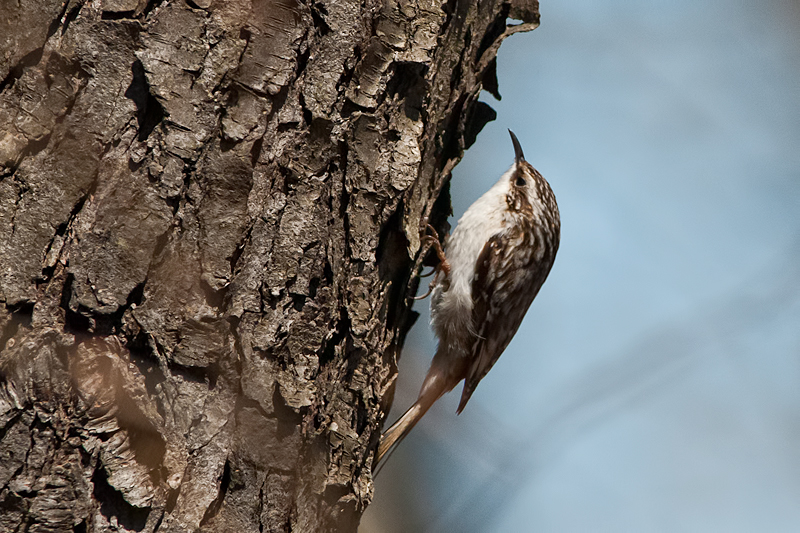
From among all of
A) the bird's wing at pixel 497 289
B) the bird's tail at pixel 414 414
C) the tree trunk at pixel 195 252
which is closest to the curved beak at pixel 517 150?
the bird's wing at pixel 497 289

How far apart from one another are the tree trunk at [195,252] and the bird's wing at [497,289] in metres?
1.39

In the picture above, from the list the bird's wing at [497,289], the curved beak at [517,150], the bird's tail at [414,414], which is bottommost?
the bird's tail at [414,414]

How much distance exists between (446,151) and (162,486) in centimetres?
118

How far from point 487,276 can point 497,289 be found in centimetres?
8

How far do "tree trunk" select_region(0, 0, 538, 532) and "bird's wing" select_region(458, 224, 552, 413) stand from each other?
139 centimetres

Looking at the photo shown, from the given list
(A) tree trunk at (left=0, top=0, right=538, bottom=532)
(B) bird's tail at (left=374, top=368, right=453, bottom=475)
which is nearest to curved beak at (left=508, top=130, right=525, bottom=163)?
(B) bird's tail at (left=374, top=368, right=453, bottom=475)

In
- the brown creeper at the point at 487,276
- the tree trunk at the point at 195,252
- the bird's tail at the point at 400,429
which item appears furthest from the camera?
the brown creeper at the point at 487,276

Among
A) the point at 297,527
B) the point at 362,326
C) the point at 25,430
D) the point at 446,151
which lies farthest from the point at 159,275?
the point at 446,151

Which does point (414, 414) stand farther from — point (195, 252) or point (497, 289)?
point (195, 252)

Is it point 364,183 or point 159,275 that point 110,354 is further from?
point 364,183

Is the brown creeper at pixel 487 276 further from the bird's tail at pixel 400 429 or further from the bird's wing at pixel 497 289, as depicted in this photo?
the bird's tail at pixel 400 429

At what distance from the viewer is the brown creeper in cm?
294

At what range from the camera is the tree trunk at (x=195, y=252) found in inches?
46.0

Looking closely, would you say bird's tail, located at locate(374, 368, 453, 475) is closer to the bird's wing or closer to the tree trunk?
the bird's wing
